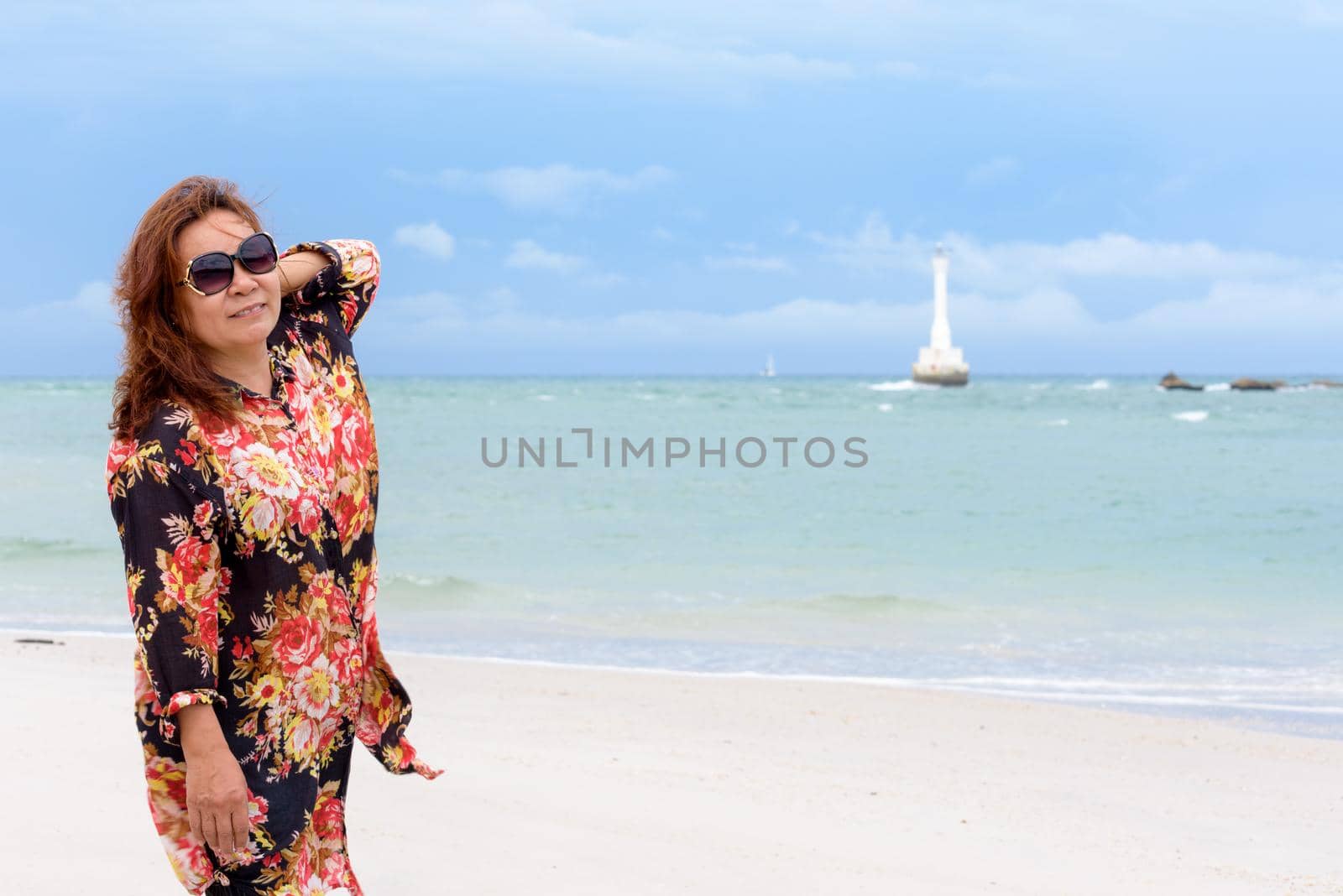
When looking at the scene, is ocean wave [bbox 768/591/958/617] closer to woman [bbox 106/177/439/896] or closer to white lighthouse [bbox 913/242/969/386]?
woman [bbox 106/177/439/896]

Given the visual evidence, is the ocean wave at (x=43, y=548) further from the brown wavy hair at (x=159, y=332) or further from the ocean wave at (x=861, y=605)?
the brown wavy hair at (x=159, y=332)

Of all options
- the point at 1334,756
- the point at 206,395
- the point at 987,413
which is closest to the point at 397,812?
the point at 206,395

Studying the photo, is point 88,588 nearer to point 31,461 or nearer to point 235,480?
point 235,480

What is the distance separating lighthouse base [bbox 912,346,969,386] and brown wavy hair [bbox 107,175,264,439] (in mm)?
72748

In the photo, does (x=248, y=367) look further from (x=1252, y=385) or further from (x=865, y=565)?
(x=1252, y=385)

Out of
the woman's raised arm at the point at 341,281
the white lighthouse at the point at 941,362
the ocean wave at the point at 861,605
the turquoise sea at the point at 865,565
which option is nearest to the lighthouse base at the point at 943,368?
the white lighthouse at the point at 941,362

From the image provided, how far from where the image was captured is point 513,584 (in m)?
10.6

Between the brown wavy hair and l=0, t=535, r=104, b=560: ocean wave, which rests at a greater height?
the brown wavy hair

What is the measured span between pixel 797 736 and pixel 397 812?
2122 millimetres

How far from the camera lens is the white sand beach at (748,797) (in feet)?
11.1

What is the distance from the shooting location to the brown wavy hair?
1.63 metres

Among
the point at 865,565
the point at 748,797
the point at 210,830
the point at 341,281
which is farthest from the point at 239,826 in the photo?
A: the point at 865,565

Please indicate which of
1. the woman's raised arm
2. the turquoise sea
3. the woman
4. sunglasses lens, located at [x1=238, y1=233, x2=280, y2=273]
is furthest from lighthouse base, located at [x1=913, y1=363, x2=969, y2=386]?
sunglasses lens, located at [x1=238, y1=233, x2=280, y2=273]

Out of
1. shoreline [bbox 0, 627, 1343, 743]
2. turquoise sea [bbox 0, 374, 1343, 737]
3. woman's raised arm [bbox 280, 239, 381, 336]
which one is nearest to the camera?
woman's raised arm [bbox 280, 239, 381, 336]
